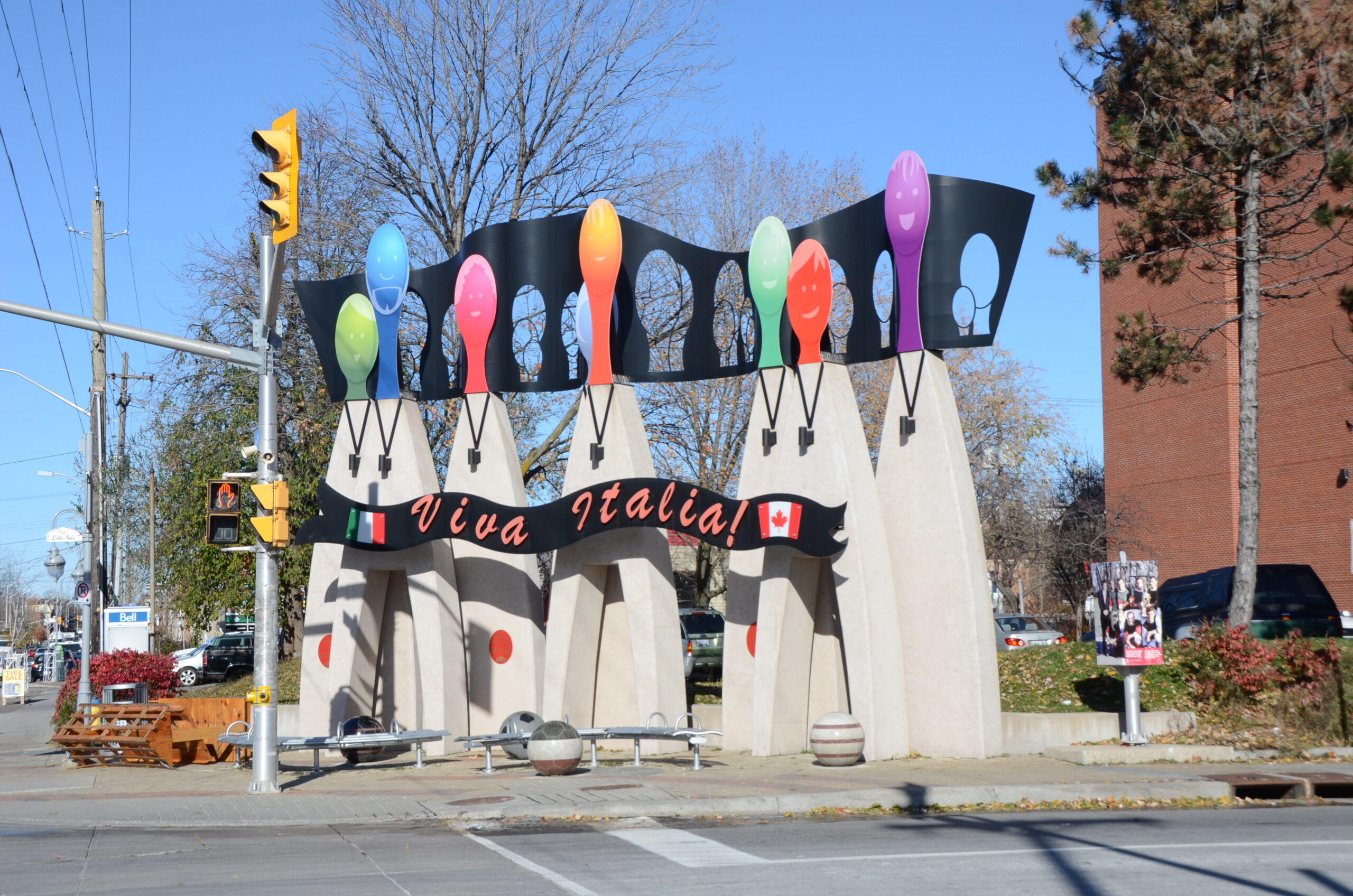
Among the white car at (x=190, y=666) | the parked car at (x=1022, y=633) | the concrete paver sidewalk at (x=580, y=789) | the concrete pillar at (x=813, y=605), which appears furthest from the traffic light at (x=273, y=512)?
the white car at (x=190, y=666)

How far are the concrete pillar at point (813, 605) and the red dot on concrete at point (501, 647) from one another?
142 inches

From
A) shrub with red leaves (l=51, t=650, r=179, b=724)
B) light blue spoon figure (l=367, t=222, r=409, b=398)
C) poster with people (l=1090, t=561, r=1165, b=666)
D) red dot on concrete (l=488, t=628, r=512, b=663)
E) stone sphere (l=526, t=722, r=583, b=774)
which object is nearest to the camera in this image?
stone sphere (l=526, t=722, r=583, b=774)

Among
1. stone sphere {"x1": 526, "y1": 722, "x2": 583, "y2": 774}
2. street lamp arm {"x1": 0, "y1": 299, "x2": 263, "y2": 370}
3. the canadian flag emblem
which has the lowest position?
stone sphere {"x1": 526, "y1": 722, "x2": 583, "y2": 774}

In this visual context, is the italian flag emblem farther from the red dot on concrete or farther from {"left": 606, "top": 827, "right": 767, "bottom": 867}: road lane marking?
{"left": 606, "top": 827, "right": 767, "bottom": 867}: road lane marking

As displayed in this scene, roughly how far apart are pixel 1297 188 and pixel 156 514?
125 feet

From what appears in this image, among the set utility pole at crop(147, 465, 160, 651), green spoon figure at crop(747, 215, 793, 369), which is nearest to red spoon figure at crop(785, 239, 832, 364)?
green spoon figure at crop(747, 215, 793, 369)

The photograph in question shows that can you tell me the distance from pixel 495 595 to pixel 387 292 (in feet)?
17.1

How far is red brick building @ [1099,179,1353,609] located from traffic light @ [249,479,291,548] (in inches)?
952

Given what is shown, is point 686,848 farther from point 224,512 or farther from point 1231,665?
point 1231,665

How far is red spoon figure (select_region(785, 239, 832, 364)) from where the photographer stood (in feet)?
58.9

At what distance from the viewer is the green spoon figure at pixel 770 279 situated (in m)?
18.1

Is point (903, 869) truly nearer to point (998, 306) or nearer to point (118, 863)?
point (118, 863)

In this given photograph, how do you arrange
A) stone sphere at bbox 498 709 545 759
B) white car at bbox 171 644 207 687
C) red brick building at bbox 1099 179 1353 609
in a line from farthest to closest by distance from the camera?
1. white car at bbox 171 644 207 687
2. red brick building at bbox 1099 179 1353 609
3. stone sphere at bbox 498 709 545 759

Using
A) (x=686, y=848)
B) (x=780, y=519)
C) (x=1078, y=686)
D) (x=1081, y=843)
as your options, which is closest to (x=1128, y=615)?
(x=1078, y=686)
